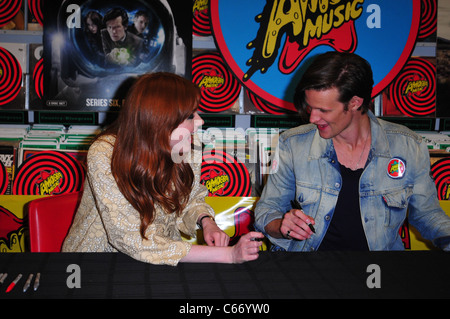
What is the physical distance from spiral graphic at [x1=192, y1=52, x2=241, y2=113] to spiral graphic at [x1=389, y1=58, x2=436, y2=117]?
0.99 meters

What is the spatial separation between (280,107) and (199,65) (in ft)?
1.83

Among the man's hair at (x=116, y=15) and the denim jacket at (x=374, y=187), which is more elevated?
the man's hair at (x=116, y=15)

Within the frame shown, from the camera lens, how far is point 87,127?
259cm

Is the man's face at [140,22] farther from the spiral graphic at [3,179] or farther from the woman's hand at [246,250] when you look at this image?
the woman's hand at [246,250]

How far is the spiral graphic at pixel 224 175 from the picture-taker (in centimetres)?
263

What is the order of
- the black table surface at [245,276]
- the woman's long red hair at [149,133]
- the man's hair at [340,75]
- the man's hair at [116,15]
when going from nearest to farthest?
the black table surface at [245,276]
the woman's long red hair at [149,133]
the man's hair at [340,75]
the man's hair at [116,15]

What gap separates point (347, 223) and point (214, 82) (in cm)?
131

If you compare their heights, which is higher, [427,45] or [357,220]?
[427,45]

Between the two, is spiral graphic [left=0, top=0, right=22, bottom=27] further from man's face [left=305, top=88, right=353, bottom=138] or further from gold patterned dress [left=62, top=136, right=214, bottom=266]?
man's face [left=305, top=88, right=353, bottom=138]

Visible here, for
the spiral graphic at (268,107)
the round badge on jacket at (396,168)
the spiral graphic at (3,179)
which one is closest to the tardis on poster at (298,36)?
the spiral graphic at (268,107)

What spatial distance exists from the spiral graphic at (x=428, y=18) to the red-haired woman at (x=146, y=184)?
1856 millimetres

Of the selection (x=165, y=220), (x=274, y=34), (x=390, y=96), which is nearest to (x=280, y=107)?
(x=274, y=34)
